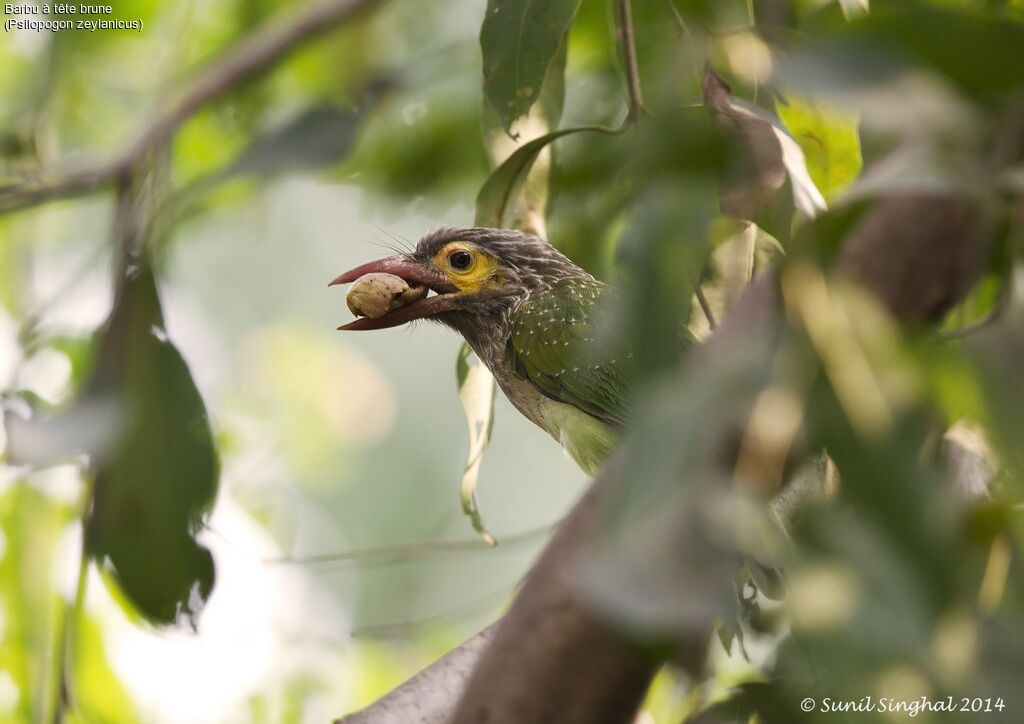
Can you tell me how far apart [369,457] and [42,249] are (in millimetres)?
2675

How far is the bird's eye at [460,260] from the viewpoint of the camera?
359cm

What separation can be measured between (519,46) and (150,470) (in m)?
1.05

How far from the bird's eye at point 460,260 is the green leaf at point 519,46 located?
44.7 inches

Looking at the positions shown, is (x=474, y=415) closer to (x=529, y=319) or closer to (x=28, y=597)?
(x=529, y=319)

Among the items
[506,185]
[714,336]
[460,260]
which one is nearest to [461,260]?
[460,260]

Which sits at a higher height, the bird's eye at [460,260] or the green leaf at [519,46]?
the green leaf at [519,46]

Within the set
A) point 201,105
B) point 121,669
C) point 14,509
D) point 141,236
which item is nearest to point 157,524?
point 141,236

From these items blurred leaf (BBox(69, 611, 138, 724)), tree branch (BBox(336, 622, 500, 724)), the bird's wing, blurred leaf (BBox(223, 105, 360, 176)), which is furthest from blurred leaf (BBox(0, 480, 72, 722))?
the bird's wing

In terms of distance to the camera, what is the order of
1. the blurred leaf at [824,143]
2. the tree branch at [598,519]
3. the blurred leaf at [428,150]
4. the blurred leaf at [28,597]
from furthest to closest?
1. the blurred leaf at [428,150]
2. the blurred leaf at [28,597]
3. the blurred leaf at [824,143]
4. the tree branch at [598,519]

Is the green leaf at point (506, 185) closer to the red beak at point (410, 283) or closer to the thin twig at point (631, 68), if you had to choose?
the thin twig at point (631, 68)

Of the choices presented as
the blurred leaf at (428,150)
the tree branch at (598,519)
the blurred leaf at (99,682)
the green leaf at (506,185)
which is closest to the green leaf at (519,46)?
the green leaf at (506,185)

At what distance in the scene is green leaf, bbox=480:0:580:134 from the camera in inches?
94.0

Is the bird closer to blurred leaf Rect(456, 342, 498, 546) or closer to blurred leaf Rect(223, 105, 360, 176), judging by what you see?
blurred leaf Rect(456, 342, 498, 546)

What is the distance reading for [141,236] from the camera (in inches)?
91.1
